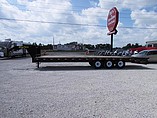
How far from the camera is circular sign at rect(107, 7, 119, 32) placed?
29.3m

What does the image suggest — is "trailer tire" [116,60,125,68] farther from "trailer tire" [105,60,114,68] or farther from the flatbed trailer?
"trailer tire" [105,60,114,68]

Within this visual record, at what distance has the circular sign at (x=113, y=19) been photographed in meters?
29.3

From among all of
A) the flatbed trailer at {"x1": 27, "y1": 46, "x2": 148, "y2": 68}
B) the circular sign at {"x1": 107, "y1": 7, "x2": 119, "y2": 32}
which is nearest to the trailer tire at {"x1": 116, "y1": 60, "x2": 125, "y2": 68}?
the flatbed trailer at {"x1": 27, "y1": 46, "x2": 148, "y2": 68}

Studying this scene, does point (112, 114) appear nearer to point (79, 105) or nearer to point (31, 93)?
point (79, 105)

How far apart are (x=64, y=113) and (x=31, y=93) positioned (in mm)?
2694

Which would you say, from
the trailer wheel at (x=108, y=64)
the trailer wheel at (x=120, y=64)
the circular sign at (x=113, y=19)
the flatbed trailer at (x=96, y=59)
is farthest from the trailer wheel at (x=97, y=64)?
the circular sign at (x=113, y=19)

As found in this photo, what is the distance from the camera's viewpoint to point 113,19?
100 ft

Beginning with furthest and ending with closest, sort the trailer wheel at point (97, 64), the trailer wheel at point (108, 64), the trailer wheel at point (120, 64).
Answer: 1. the trailer wheel at point (120, 64)
2. the trailer wheel at point (108, 64)
3. the trailer wheel at point (97, 64)

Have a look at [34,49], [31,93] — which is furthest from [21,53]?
[31,93]

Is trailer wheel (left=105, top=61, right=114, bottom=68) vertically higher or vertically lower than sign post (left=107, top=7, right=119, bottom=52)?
lower

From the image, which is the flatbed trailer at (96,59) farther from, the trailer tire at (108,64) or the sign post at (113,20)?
the sign post at (113,20)

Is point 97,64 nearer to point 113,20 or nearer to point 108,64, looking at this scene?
point 108,64

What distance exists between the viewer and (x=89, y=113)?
17.1ft

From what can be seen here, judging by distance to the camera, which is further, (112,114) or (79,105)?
(79,105)
